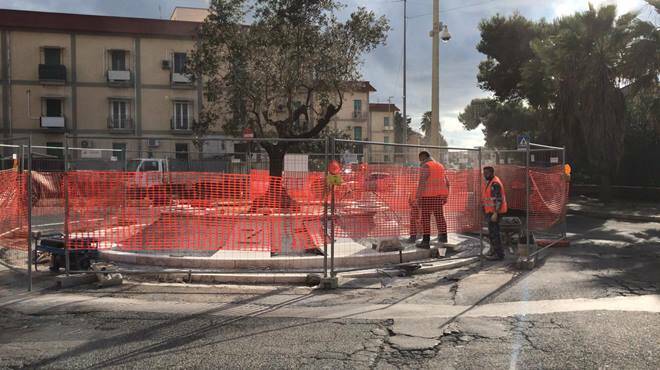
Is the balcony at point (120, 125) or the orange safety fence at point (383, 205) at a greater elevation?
the balcony at point (120, 125)

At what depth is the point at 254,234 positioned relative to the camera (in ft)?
24.9

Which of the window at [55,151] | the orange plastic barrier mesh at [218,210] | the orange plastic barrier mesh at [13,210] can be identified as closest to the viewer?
the orange plastic barrier mesh at [218,210]

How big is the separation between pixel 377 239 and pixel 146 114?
1299 inches

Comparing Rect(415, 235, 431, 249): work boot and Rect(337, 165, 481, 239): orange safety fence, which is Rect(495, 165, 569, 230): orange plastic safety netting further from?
Rect(415, 235, 431, 249): work boot

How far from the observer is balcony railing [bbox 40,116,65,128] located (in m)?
35.3

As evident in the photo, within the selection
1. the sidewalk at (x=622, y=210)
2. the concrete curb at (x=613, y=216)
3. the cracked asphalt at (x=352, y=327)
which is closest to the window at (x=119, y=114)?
the sidewalk at (x=622, y=210)

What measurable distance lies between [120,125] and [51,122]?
4404mm

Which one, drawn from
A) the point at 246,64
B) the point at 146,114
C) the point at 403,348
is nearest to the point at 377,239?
the point at 403,348

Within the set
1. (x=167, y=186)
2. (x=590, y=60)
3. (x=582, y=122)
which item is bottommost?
(x=167, y=186)

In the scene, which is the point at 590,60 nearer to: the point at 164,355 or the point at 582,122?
the point at 582,122

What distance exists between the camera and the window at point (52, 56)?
35938 millimetres

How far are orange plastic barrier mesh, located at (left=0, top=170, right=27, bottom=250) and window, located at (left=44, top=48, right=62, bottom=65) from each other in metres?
31.9

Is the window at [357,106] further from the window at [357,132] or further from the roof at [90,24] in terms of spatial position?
the roof at [90,24]

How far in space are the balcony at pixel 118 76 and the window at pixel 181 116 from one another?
376 centimetres
